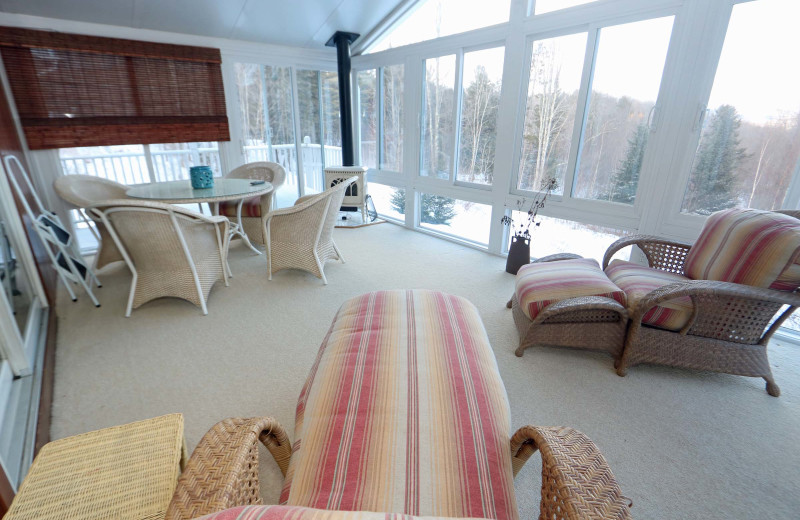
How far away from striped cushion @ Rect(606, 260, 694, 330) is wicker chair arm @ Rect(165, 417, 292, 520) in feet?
6.21

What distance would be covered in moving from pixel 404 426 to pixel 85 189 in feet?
12.1

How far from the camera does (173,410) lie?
1725 millimetres

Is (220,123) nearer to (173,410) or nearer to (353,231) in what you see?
(353,231)

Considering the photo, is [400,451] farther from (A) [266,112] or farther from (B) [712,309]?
(A) [266,112]

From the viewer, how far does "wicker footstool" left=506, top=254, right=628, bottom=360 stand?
1.94 metres

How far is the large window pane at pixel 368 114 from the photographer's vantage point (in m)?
4.99

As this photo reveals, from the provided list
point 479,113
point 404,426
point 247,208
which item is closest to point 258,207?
point 247,208

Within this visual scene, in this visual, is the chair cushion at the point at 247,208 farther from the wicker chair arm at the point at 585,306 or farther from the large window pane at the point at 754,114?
the large window pane at the point at 754,114

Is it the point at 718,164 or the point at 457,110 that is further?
the point at 457,110

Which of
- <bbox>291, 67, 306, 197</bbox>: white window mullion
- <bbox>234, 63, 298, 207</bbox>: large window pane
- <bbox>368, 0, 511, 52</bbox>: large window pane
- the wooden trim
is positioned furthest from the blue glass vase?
<bbox>368, 0, 511, 52</bbox>: large window pane

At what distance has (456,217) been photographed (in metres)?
4.49

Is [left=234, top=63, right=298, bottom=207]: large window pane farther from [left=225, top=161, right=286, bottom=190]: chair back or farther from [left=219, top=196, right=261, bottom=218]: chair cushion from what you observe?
[left=219, top=196, right=261, bottom=218]: chair cushion

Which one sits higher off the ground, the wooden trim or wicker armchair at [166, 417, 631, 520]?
wicker armchair at [166, 417, 631, 520]

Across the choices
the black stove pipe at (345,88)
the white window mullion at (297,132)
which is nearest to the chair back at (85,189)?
the white window mullion at (297,132)
